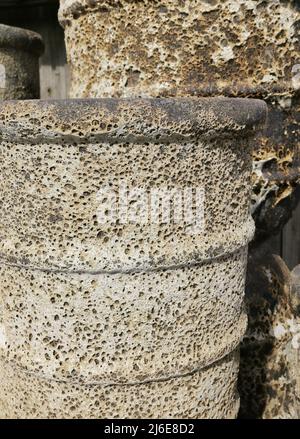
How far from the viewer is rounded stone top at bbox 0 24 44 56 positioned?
1762 mm

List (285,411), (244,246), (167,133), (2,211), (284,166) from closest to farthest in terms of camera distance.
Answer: (167,133) → (2,211) → (244,246) → (284,166) → (285,411)

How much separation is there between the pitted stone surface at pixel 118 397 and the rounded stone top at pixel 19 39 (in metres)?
1.14

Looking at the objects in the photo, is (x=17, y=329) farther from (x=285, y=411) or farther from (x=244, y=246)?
(x=285, y=411)

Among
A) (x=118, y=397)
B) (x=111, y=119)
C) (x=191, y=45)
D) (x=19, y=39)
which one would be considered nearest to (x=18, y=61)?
(x=19, y=39)

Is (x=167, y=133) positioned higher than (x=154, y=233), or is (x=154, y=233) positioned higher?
(x=167, y=133)

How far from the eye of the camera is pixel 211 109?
96 cm

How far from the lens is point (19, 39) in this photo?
1813 millimetres

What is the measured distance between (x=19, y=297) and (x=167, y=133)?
19.3 inches

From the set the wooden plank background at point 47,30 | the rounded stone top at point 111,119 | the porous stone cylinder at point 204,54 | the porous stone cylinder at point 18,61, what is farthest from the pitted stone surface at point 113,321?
the wooden plank background at point 47,30

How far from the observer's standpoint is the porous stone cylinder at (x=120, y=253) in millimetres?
952

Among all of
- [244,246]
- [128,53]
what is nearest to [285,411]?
[244,246]

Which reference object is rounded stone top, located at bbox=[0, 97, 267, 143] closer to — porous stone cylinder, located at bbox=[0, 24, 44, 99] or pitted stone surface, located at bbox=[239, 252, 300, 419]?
pitted stone surface, located at bbox=[239, 252, 300, 419]

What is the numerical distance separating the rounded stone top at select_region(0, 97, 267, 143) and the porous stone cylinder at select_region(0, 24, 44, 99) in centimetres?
95

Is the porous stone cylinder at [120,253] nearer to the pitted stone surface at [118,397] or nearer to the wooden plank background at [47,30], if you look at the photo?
the pitted stone surface at [118,397]
